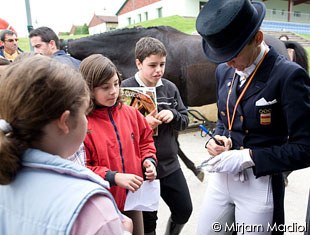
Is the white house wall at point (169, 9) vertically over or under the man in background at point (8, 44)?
over

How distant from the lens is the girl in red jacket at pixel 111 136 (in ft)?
4.76

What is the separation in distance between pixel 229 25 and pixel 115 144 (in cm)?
78

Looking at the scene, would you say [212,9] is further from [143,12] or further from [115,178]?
[143,12]

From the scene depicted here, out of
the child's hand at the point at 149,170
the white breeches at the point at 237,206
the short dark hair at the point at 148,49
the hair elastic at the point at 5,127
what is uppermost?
the short dark hair at the point at 148,49

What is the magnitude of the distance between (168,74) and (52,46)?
60.2 inches

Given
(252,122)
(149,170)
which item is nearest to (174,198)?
(149,170)

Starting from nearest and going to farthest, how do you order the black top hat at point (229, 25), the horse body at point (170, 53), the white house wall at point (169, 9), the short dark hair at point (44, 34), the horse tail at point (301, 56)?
the black top hat at point (229, 25) < the short dark hair at point (44, 34) < the horse tail at point (301, 56) < the horse body at point (170, 53) < the white house wall at point (169, 9)

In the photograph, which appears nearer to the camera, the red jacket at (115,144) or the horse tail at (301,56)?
the red jacket at (115,144)

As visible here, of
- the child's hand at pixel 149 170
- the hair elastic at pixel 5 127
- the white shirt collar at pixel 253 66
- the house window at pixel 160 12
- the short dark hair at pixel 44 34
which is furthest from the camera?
the house window at pixel 160 12

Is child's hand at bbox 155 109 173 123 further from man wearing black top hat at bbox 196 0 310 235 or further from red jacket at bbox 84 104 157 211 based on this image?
man wearing black top hat at bbox 196 0 310 235

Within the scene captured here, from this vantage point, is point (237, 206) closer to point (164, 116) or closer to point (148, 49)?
point (164, 116)

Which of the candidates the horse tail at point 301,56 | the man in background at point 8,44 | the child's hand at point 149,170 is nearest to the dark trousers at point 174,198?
the child's hand at point 149,170

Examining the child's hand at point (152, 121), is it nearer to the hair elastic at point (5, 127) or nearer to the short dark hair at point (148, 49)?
the short dark hair at point (148, 49)

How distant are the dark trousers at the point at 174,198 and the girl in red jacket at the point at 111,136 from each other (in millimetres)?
424
